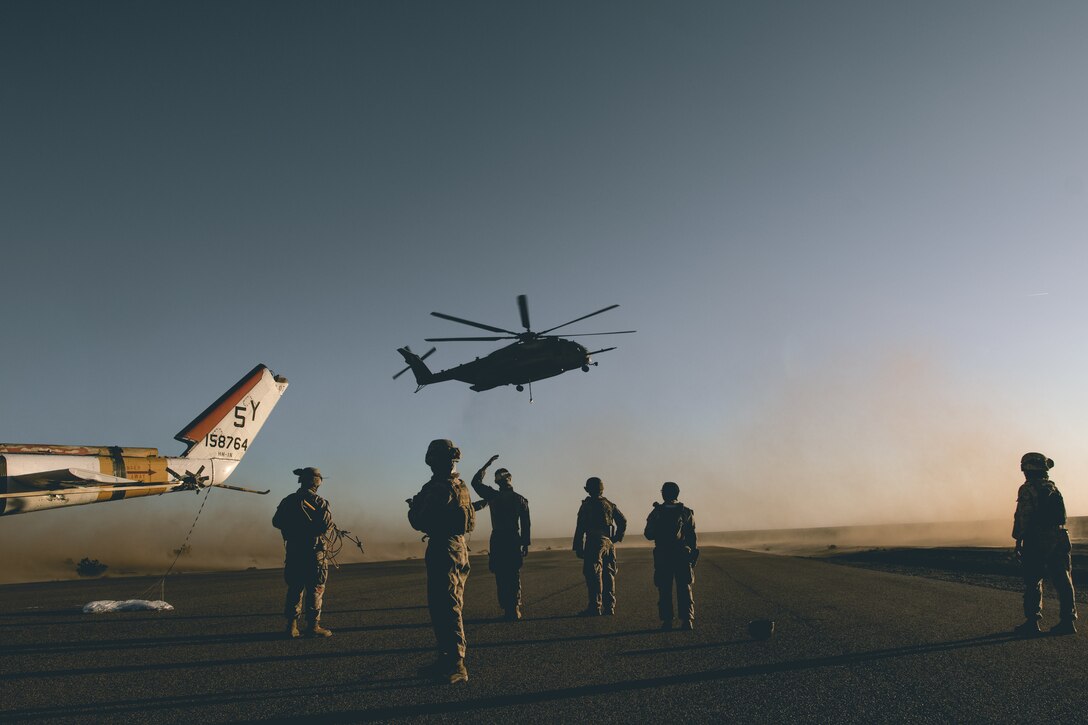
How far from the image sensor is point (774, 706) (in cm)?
475

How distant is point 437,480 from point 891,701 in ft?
14.6

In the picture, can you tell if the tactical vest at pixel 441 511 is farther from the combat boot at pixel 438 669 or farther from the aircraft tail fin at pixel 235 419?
the aircraft tail fin at pixel 235 419

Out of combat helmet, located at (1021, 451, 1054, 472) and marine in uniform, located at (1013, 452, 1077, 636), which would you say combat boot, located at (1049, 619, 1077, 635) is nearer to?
marine in uniform, located at (1013, 452, 1077, 636)

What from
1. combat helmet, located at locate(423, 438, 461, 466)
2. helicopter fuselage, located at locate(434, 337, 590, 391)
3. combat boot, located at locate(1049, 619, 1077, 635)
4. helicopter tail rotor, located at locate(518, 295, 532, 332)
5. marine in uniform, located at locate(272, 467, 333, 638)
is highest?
helicopter tail rotor, located at locate(518, 295, 532, 332)

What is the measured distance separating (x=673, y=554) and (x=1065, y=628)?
5.08 m

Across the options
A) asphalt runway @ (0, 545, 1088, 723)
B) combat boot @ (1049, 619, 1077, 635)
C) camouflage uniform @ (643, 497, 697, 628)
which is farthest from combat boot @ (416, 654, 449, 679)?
combat boot @ (1049, 619, 1077, 635)

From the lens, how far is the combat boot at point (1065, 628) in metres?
7.89

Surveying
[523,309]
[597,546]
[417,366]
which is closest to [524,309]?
[523,309]

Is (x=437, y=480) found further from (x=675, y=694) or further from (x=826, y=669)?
(x=826, y=669)

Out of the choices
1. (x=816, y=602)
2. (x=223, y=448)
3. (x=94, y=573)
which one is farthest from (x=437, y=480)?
(x=94, y=573)

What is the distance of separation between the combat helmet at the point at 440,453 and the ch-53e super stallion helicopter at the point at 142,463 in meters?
12.5

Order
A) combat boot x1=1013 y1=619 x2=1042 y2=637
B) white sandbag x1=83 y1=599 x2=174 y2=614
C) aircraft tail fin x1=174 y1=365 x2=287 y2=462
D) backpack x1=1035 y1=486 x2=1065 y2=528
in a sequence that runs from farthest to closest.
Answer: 1. aircraft tail fin x1=174 y1=365 x2=287 y2=462
2. white sandbag x1=83 y1=599 x2=174 y2=614
3. backpack x1=1035 y1=486 x2=1065 y2=528
4. combat boot x1=1013 y1=619 x2=1042 y2=637

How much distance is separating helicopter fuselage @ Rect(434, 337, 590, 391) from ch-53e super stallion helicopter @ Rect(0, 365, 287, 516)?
7929 millimetres

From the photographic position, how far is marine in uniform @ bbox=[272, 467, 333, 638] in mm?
8406
